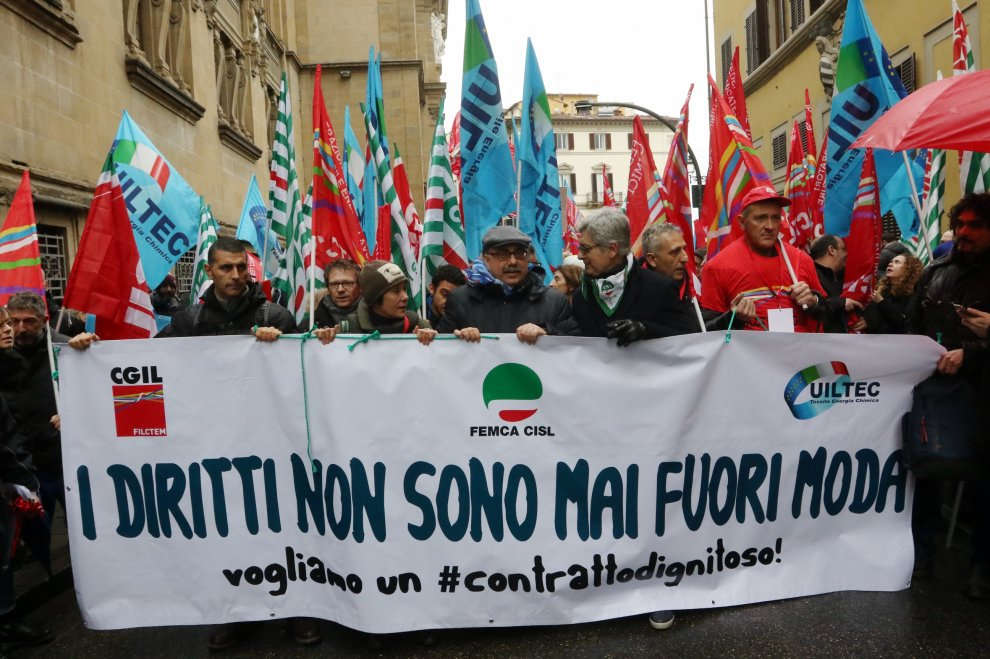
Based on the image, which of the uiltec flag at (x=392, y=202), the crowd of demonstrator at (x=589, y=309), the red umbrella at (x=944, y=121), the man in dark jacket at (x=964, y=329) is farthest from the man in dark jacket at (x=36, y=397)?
the man in dark jacket at (x=964, y=329)

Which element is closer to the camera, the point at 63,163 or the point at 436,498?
the point at 436,498

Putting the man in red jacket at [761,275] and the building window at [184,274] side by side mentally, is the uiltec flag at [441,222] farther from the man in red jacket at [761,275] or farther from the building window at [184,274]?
the building window at [184,274]

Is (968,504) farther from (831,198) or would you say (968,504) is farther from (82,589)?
(82,589)

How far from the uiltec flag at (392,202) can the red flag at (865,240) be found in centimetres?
287

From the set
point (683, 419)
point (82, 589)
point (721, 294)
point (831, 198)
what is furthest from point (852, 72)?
point (82, 589)

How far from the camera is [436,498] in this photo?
3578 millimetres

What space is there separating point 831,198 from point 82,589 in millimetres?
5178

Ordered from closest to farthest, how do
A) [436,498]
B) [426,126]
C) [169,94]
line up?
[436,498], [169,94], [426,126]

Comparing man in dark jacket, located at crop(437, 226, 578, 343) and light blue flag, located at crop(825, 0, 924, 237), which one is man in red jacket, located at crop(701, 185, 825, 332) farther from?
light blue flag, located at crop(825, 0, 924, 237)

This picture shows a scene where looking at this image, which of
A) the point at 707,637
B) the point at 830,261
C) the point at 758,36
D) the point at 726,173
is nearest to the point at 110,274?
the point at 707,637

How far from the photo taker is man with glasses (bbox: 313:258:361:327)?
482 centimetres

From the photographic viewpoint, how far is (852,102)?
570 cm

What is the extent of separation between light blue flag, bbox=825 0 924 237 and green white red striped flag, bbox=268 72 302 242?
3728 mm

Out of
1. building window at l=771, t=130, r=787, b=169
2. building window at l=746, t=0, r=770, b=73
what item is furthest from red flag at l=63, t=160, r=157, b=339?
building window at l=746, t=0, r=770, b=73
